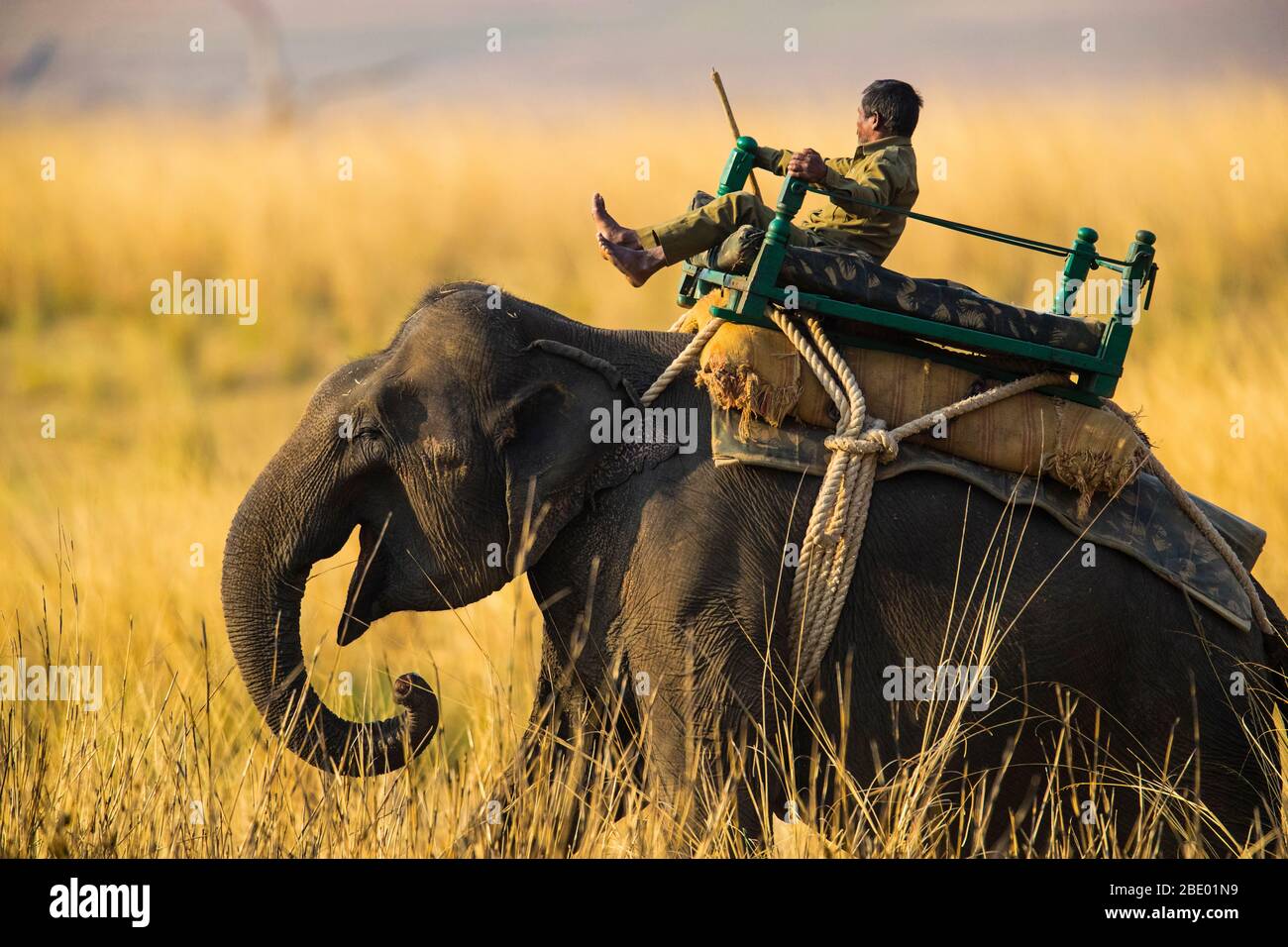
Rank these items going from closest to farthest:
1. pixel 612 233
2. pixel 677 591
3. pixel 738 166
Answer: pixel 677 591 → pixel 612 233 → pixel 738 166

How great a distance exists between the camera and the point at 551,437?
5.33m

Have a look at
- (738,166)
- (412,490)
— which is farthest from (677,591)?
(738,166)

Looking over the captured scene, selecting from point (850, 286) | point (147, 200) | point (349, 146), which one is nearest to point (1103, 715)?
point (850, 286)

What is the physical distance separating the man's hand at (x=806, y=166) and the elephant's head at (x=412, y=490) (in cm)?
81

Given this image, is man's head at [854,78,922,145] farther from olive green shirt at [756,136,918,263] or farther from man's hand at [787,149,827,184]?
man's hand at [787,149,827,184]

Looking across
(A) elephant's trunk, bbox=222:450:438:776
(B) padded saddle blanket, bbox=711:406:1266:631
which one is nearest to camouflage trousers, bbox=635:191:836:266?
(B) padded saddle blanket, bbox=711:406:1266:631

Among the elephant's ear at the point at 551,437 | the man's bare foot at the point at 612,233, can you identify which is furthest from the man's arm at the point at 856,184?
the elephant's ear at the point at 551,437

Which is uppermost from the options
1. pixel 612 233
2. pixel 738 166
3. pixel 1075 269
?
pixel 738 166

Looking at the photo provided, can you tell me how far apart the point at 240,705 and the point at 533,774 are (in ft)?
12.8

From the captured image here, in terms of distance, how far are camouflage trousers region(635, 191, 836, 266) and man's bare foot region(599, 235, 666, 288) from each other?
32mm

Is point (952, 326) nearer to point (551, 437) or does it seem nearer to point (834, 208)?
point (834, 208)

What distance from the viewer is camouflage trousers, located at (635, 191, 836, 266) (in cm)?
542

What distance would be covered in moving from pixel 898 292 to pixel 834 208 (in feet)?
2.14

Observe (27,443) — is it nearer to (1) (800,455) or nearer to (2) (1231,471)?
(2) (1231,471)
